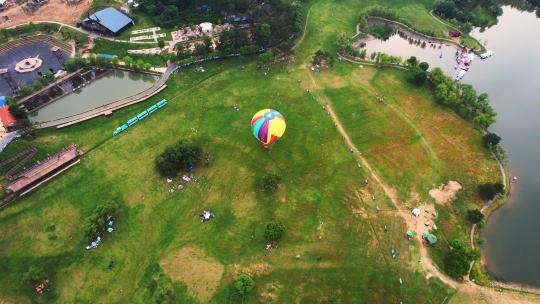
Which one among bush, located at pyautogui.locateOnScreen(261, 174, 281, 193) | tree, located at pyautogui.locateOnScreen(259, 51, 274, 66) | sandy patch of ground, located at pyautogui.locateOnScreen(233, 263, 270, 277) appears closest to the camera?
sandy patch of ground, located at pyautogui.locateOnScreen(233, 263, 270, 277)

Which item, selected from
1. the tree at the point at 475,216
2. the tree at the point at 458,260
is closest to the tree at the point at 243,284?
the tree at the point at 458,260

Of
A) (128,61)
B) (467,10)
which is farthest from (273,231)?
(467,10)

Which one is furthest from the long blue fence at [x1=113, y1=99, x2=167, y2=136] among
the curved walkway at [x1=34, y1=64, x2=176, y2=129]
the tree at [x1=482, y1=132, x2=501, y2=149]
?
the tree at [x1=482, y1=132, x2=501, y2=149]

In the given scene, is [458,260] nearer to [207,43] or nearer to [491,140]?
[491,140]

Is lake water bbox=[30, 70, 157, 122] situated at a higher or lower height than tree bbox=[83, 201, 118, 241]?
higher

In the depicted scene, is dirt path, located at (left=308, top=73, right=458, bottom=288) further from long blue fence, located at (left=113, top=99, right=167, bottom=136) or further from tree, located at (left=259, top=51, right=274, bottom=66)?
long blue fence, located at (left=113, top=99, right=167, bottom=136)

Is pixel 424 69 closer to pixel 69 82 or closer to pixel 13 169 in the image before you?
pixel 69 82
